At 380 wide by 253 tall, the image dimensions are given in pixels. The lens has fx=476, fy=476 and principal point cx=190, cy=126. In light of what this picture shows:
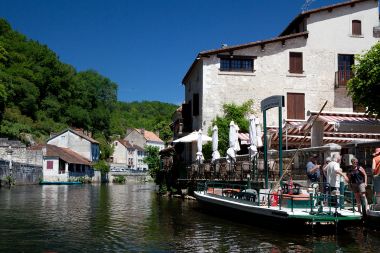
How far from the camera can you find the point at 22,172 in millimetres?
58219

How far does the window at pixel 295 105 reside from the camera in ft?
108

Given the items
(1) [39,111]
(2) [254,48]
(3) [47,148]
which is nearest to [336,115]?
(2) [254,48]

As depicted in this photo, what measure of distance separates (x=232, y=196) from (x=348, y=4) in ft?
67.3

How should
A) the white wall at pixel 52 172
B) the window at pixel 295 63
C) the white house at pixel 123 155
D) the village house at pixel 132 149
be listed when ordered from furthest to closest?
the village house at pixel 132 149 → the white house at pixel 123 155 → the white wall at pixel 52 172 → the window at pixel 295 63

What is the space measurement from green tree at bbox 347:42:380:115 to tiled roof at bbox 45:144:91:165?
52.7 meters

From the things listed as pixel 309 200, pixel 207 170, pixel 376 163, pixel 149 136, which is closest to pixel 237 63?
pixel 207 170

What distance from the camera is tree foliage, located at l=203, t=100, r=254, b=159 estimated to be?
1264 inches

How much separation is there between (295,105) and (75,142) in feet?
188

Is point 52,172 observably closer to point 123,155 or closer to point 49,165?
point 49,165

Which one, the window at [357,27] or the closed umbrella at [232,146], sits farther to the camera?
the window at [357,27]

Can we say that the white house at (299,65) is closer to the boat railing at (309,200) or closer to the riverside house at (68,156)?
the boat railing at (309,200)

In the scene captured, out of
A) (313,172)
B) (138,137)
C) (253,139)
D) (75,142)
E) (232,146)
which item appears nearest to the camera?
(313,172)

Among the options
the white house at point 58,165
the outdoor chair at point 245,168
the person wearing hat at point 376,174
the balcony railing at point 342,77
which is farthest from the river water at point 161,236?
the white house at point 58,165

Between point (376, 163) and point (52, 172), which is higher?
point (376, 163)
